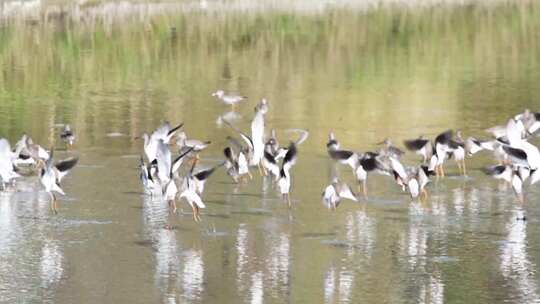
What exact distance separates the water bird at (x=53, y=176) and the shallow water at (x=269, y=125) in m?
0.18

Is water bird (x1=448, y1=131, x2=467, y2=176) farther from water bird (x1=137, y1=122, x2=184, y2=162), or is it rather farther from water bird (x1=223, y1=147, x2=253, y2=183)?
water bird (x1=137, y1=122, x2=184, y2=162)

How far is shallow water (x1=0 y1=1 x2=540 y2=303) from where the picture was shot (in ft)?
37.1

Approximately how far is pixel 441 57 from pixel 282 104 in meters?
8.29

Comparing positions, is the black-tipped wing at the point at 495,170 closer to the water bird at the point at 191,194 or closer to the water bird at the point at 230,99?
the water bird at the point at 191,194

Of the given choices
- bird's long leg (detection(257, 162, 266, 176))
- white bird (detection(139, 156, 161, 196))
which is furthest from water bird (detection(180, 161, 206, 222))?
bird's long leg (detection(257, 162, 266, 176))

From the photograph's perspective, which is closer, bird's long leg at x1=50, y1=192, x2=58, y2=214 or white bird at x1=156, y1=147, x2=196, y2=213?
white bird at x1=156, y1=147, x2=196, y2=213

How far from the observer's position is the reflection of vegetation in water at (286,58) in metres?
23.8

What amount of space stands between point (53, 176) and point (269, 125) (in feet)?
20.5

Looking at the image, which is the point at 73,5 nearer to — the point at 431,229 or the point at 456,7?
the point at 456,7

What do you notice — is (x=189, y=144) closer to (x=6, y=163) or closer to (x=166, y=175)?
(x=6, y=163)

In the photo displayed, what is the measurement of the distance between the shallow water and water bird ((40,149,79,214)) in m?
0.18

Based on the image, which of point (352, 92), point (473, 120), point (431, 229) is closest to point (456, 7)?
point (352, 92)

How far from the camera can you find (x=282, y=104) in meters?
22.4

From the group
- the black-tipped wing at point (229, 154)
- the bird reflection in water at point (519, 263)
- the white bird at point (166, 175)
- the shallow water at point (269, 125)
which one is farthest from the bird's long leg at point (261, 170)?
the bird reflection in water at point (519, 263)
